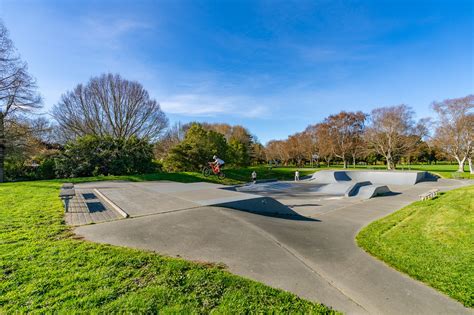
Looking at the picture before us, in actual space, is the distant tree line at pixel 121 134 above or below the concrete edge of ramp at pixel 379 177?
above

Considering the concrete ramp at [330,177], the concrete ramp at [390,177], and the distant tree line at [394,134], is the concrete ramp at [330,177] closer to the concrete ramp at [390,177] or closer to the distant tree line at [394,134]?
the concrete ramp at [390,177]

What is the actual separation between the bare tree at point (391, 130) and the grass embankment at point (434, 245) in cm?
2774

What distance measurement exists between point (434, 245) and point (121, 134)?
2684 centimetres

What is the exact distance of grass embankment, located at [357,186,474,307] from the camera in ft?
11.5

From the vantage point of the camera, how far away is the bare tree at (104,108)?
23203mm

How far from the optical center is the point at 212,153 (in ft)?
86.2

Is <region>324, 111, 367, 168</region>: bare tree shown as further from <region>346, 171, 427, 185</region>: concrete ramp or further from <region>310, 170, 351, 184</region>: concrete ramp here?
<region>310, 170, 351, 184</region>: concrete ramp

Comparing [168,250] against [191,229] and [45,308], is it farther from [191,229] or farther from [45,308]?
[45,308]

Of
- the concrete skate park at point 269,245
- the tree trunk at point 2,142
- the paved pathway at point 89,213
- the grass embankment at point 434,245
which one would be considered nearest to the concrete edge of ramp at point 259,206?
the concrete skate park at point 269,245

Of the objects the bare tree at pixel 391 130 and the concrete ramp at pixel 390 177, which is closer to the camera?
the concrete ramp at pixel 390 177

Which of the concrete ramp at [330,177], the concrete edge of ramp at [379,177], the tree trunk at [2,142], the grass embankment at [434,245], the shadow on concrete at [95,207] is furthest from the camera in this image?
the concrete ramp at [330,177]

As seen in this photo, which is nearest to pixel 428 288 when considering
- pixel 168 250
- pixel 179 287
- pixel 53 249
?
pixel 179 287

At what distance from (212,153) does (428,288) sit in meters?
23.8

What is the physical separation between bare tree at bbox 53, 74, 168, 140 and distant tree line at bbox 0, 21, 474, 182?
9cm
